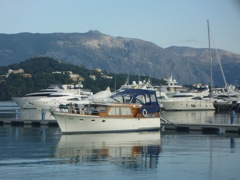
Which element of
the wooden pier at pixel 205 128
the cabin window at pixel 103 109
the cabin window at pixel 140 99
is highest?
the cabin window at pixel 140 99

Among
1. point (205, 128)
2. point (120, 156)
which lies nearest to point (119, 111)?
point (205, 128)

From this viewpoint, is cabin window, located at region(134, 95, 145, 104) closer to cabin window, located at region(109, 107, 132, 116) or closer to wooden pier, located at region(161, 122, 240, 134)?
cabin window, located at region(109, 107, 132, 116)

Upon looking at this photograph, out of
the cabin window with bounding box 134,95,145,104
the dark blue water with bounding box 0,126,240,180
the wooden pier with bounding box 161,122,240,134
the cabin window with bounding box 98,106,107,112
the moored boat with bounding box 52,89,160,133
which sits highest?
the cabin window with bounding box 134,95,145,104

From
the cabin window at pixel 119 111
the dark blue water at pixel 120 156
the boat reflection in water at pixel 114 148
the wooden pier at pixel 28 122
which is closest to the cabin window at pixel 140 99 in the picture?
the cabin window at pixel 119 111

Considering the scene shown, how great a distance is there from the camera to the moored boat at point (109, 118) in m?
46.3

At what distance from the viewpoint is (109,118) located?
46719mm

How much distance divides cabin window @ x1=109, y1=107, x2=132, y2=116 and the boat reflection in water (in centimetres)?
174

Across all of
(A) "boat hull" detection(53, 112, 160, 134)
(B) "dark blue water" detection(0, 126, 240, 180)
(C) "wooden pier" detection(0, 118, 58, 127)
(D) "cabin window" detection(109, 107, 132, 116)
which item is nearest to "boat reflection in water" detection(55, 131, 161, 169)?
(B) "dark blue water" detection(0, 126, 240, 180)

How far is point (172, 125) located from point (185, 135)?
16.2 feet

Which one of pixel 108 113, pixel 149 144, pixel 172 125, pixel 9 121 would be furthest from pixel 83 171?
pixel 9 121

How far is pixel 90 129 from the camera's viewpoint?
154 feet

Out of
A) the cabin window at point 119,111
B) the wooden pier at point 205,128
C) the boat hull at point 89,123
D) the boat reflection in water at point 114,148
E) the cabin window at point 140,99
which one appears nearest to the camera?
the boat reflection in water at point 114,148

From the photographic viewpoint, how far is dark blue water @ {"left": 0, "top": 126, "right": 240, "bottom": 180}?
90.4 feet

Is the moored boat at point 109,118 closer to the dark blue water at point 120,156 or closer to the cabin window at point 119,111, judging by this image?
the cabin window at point 119,111
